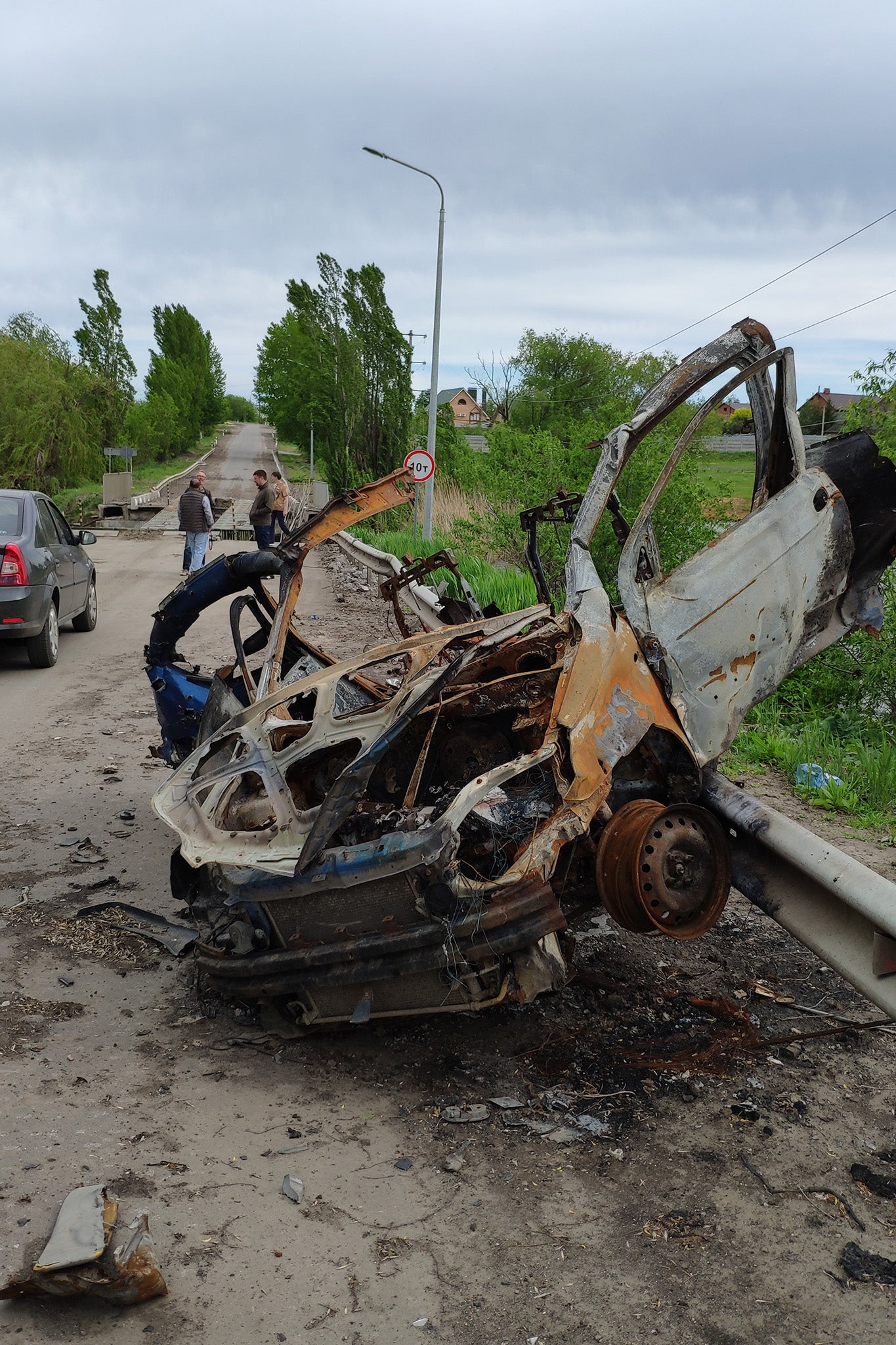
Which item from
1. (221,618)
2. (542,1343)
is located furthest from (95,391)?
(542,1343)

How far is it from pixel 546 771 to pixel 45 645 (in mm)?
7446

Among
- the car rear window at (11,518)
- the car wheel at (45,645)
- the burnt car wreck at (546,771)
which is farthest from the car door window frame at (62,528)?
the burnt car wreck at (546,771)

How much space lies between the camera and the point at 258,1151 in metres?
3.14

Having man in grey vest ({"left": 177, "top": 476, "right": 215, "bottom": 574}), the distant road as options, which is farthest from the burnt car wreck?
the distant road

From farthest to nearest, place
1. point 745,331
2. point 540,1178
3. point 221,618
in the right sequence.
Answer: point 221,618
point 745,331
point 540,1178

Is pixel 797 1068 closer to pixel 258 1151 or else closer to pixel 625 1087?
pixel 625 1087

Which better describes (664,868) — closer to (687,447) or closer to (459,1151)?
(459,1151)

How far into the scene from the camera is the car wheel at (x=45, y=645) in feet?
32.1

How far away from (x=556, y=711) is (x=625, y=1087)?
1339 mm

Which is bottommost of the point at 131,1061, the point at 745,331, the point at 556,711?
the point at 131,1061

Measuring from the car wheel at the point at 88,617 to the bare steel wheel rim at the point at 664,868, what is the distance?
9.33 m

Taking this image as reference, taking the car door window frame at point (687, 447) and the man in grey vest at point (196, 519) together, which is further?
the man in grey vest at point (196, 519)

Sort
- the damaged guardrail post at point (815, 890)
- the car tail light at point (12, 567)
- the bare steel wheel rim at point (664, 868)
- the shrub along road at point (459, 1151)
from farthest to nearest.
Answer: the car tail light at point (12, 567)
the bare steel wheel rim at point (664, 868)
the damaged guardrail post at point (815, 890)
the shrub along road at point (459, 1151)

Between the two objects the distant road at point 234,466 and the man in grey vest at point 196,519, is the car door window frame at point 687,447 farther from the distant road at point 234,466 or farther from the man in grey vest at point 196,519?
the distant road at point 234,466
